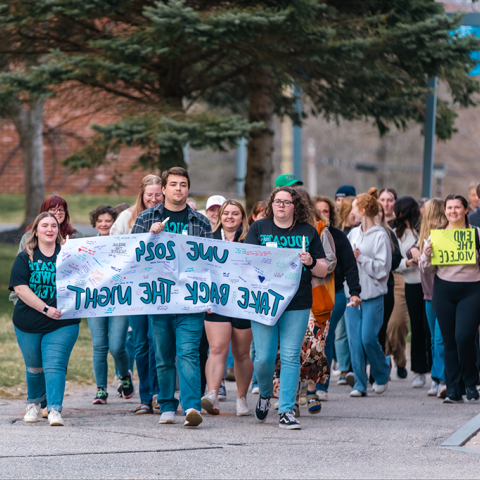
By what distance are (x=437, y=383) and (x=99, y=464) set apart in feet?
15.8

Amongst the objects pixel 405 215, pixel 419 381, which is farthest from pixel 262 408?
pixel 405 215

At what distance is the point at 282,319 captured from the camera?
23.4 ft

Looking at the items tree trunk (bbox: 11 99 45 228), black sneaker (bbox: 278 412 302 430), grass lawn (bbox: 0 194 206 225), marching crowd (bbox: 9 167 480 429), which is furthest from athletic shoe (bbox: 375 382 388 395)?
grass lawn (bbox: 0 194 206 225)

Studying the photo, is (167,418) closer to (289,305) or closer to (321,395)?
(289,305)

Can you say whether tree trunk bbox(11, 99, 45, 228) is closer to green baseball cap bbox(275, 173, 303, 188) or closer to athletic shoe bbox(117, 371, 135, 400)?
athletic shoe bbox(117, 371, 135, 400)

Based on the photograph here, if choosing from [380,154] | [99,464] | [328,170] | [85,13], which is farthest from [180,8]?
[328,170]

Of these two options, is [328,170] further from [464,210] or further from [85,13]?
[464,210]

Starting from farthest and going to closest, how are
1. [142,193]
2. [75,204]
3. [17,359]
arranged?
1. [75,204]
2. [17,359]
3. [142,193]

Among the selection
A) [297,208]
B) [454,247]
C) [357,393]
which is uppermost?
[297,208]

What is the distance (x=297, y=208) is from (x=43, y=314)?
2187mm

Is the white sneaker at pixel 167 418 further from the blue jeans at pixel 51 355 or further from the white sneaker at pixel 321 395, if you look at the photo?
the white sneaker at pixel 321 395

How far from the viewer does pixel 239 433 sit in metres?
6.83

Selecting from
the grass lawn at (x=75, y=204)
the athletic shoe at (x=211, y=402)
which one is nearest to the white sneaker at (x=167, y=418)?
the athletic shoe at (x=211, y=402)

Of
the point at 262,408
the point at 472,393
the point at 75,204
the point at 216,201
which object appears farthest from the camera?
the point at 75,204
